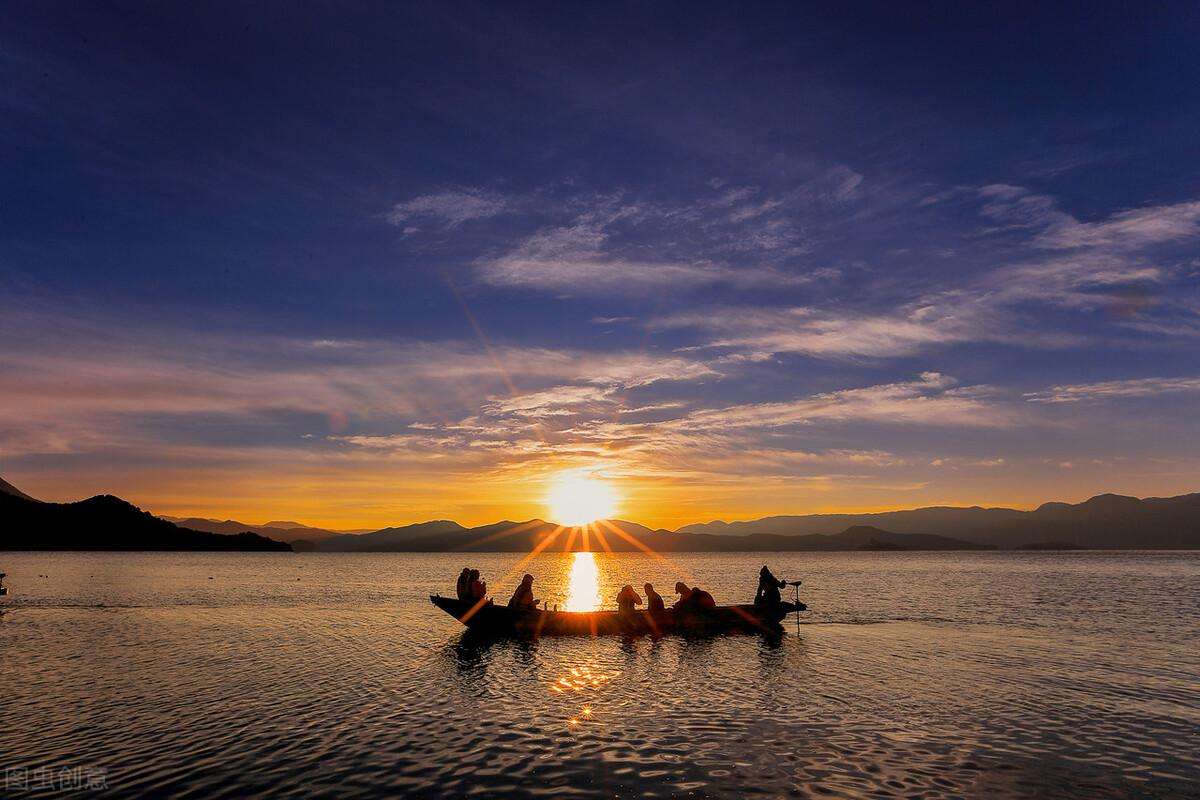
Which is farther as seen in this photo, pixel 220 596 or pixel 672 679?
pixel 220 596

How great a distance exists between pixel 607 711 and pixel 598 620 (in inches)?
773

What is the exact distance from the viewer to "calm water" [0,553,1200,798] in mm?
15508

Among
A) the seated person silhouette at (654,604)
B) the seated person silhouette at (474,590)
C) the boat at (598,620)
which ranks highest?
the seated person silhouette at (474,590)

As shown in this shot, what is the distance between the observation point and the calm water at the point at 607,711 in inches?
611

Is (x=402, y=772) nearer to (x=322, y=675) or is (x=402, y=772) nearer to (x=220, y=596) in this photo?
(x=322, y=675)

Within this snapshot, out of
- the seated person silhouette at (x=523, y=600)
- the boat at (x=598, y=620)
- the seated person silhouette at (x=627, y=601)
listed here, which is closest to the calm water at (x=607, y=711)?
the boat at (x=598, y=620)

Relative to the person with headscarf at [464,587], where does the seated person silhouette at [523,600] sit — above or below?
below

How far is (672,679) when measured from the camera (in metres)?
27.7

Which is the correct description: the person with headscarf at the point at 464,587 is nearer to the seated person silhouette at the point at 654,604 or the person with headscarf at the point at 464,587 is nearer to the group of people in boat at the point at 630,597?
the group of people in boat at the point at 630,597

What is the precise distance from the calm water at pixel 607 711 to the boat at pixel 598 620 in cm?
169

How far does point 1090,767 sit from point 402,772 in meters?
16.6

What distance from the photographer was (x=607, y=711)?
72.2 ft

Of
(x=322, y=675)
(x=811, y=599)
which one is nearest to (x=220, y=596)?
(x=322, y=675)

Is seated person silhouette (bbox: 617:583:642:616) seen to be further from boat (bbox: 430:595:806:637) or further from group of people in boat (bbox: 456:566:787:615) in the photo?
boat (bbox: 430:595:806:637)
